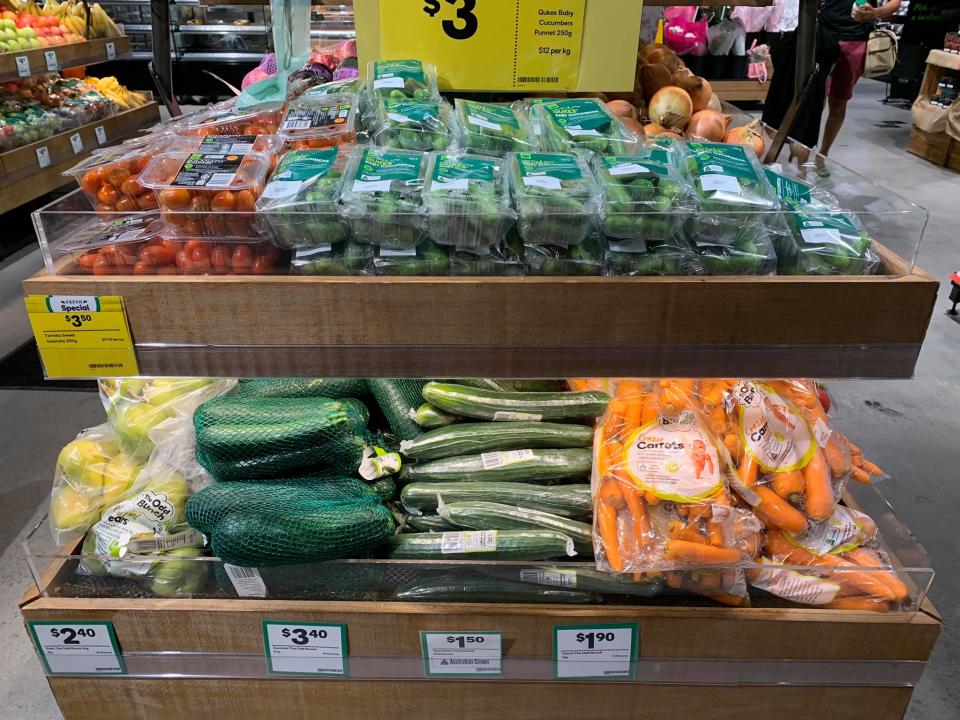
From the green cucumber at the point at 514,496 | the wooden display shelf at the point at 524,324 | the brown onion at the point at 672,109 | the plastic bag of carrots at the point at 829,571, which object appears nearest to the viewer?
the wooden display shelf at the point at 524,324

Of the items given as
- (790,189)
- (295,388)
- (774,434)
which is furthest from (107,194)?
(774,434)

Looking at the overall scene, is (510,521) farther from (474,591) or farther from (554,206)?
(554,206)

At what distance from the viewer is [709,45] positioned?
647 cm

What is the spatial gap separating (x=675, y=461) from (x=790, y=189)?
19.0 inches

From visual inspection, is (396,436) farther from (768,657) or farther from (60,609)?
(768,657)

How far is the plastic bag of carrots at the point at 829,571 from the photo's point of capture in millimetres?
1198

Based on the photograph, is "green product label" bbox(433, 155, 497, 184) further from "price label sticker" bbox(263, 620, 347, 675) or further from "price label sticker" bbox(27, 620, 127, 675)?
"price label sticker" bbox(27, 620, 127, 675)

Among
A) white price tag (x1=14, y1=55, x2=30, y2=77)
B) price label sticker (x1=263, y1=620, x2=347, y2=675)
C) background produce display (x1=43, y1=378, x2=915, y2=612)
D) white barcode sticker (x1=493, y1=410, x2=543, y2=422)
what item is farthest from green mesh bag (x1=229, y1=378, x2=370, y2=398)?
white price tag (x1=14, y1=55, x2=30, y2=77)

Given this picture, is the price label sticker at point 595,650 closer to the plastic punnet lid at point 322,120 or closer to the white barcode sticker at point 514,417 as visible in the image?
the white barcode sticker at point 514,417

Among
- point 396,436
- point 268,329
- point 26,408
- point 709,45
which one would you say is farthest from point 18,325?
point 709,45

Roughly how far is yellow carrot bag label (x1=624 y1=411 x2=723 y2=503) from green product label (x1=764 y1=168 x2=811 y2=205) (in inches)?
16.5

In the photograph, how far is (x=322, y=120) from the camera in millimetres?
1269

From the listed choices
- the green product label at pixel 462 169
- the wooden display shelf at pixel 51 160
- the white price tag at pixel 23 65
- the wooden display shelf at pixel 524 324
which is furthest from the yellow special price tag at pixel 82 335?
the white price tag at pixel 23 65

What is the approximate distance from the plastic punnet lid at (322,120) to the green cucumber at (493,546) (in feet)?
2.40
